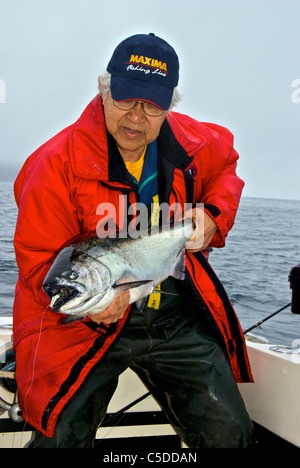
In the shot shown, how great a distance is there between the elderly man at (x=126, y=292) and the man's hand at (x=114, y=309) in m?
0.01

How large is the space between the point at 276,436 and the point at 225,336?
81 cm

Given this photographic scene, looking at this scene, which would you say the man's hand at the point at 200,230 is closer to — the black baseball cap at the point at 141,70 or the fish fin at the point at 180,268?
the fish fin at the point at 180,268

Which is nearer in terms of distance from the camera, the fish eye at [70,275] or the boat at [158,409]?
the fish eye at [70,275]

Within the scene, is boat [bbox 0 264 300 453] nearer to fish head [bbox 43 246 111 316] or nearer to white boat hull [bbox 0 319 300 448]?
white boat hull [bbox 0 319 300 448]

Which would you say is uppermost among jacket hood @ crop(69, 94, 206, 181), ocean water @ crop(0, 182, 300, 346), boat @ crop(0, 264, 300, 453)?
jacket hood @ crop(69, 94, 206, 181)

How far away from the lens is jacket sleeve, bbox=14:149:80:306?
2.51 m

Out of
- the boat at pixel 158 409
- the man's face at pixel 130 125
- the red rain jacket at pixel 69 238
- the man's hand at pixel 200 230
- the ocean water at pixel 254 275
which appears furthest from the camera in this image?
the ocean water at pixel 254 275

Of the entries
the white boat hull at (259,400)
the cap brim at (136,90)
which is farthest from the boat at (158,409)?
the cap brim at (136,90)

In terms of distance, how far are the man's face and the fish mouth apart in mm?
1139

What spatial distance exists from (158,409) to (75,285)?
1.84 metres

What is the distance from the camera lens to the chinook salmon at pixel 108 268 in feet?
6.70

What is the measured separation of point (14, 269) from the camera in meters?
8.95

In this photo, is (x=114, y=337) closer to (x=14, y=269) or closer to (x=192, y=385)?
(x=192, y=385)

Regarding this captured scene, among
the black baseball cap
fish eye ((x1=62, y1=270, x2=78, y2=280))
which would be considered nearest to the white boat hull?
fish eye ((x1=62, y1=270, x2=78, y2=280))
